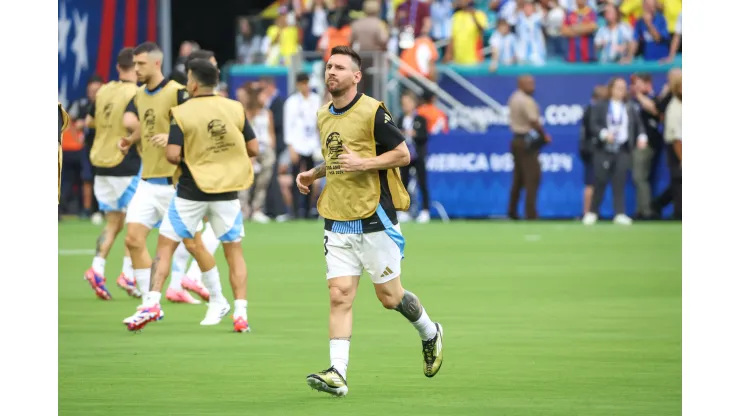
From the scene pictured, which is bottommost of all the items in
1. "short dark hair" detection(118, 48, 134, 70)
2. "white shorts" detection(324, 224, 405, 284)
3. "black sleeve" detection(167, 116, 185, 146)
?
"white shorts" detection(324, 224, 405, 284)

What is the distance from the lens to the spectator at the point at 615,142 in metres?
27.7

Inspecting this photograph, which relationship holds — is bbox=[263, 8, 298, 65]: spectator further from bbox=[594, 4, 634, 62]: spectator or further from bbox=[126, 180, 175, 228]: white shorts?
bbox=[126, 180, 175, 228]: white shorts

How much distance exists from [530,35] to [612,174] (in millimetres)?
3587

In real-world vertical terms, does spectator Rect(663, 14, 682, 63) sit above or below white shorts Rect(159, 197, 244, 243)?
above

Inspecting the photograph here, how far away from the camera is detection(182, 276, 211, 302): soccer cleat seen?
15.1 metres

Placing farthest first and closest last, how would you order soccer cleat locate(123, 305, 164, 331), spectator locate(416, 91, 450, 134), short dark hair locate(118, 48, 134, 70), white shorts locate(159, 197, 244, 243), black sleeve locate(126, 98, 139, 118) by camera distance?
spectator locate(416, 91, 450, 134)
short dark hair locate(118, 48, 134, 70)
black sleeve locate(126, 98, 139, 118)
white shorts locate(159, 197, 244, 243)
soccer cleat locate(123, 305, 164, 331)

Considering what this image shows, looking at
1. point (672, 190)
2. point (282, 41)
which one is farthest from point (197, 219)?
point (282, 41)

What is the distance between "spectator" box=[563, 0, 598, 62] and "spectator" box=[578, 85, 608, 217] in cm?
162

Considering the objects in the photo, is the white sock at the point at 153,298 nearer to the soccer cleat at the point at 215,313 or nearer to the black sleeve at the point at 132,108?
the soccer cleat at the point at 215,313

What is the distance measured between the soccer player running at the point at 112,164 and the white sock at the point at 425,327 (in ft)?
19.4

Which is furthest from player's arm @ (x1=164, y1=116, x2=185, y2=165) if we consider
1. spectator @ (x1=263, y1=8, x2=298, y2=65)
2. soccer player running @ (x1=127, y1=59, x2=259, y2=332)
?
spectator @ (x1=263, y1=8, x2=298, y2=65)

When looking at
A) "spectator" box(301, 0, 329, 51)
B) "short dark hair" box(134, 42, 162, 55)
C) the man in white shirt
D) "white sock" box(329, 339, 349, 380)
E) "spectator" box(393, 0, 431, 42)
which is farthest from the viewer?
"spectator" box(301, 0, 329, 51)

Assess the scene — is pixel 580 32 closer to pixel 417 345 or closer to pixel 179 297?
pixel 179 297

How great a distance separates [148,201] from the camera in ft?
46.0
